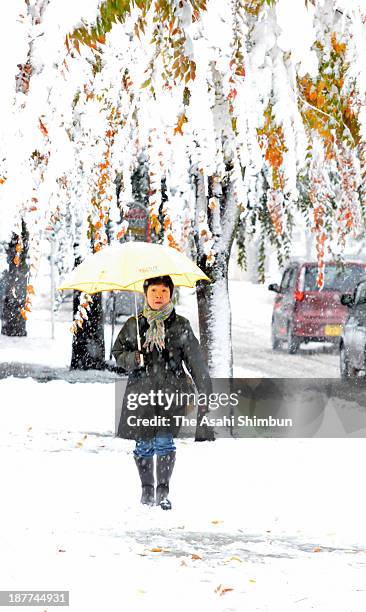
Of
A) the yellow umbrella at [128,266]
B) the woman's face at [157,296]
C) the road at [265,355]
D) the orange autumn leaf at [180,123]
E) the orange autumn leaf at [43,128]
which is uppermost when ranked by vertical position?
the orange autumn leaf at [180,123]

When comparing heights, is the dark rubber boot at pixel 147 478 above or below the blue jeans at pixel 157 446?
below

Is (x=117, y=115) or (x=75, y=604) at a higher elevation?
(x=117, y=115)

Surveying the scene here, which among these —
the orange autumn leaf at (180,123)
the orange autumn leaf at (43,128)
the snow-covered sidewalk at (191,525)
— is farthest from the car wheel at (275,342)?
the orange autumn leaf at (43,128)

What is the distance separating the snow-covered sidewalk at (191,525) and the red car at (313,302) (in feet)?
29.7

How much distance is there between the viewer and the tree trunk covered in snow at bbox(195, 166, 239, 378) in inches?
384

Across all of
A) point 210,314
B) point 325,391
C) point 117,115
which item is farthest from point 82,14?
point 325,391

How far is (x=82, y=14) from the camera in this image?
4977 mm

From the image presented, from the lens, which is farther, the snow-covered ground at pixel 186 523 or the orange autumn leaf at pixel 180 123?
the orange autumn leaf at pixel 180 123

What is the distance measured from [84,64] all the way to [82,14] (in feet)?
1.78

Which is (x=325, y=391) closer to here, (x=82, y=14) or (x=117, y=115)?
(x=117, y=115)

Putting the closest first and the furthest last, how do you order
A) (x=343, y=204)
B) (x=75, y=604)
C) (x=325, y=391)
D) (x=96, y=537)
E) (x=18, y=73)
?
1. (x=75, y=604)
2. (x=18, y=73)
3. (x=96, y=537)
4. (x=343, y=204)
5. (x=325, y=391)

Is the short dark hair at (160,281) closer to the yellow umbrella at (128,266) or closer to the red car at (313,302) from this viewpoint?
the yellow umbrella at (128,266)

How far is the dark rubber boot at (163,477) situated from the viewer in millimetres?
7012

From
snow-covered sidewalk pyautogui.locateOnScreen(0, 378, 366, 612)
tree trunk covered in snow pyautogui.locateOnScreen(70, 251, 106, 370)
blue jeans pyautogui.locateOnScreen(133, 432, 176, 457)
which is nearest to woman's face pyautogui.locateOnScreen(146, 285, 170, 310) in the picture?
blue jeans pyautogui.locateOnScreen(133, 432, 176, 457)
